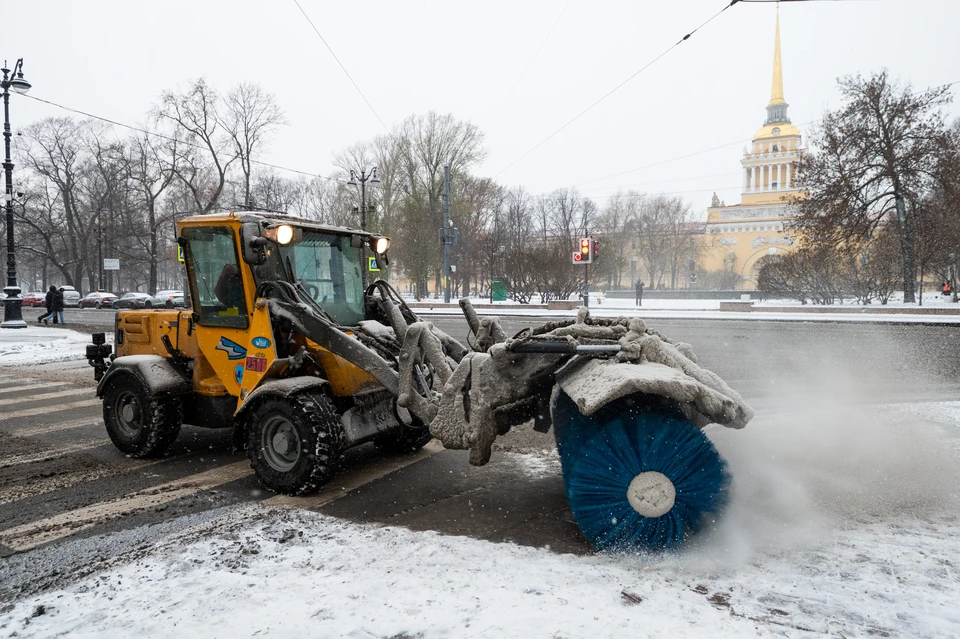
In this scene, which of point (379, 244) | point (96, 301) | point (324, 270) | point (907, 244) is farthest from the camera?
point (96, 301)

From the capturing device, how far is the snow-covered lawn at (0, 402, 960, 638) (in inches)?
117

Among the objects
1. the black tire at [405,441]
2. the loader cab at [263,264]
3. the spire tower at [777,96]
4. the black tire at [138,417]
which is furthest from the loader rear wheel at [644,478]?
the spire tower at [777,96]

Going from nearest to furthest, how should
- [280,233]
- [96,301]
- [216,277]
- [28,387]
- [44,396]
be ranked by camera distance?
1. [280,233]
2. [216,277]
3. [44,396]
4. [28,387]
5. [96,301]

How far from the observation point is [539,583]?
338 cm

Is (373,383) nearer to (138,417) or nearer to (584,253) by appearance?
(138,417)

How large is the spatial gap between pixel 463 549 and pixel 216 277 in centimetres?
343

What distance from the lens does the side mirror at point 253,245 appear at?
198 inches

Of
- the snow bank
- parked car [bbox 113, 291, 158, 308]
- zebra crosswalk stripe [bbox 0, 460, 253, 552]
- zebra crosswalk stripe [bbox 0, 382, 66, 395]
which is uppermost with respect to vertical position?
parked car [bbox 113, 291, 158, 308]

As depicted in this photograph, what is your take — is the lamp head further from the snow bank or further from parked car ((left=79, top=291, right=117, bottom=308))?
parked car ((left=79, top=291, right=117, bottom=308))

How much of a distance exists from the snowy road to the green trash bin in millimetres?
32239

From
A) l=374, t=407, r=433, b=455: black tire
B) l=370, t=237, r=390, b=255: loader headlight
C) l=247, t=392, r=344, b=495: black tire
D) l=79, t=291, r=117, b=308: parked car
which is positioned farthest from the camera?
l=79, t=291, r=117, b=308: parked car

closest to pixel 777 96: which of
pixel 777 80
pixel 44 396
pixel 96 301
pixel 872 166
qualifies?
pixel 777 80

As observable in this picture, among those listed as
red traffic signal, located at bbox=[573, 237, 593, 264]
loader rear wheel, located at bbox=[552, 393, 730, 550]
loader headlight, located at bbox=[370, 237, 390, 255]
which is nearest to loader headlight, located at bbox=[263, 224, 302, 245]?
loader headlight, located at bbox=[370, 237, 390, 255]

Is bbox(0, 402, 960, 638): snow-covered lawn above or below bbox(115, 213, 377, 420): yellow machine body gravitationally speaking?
below
